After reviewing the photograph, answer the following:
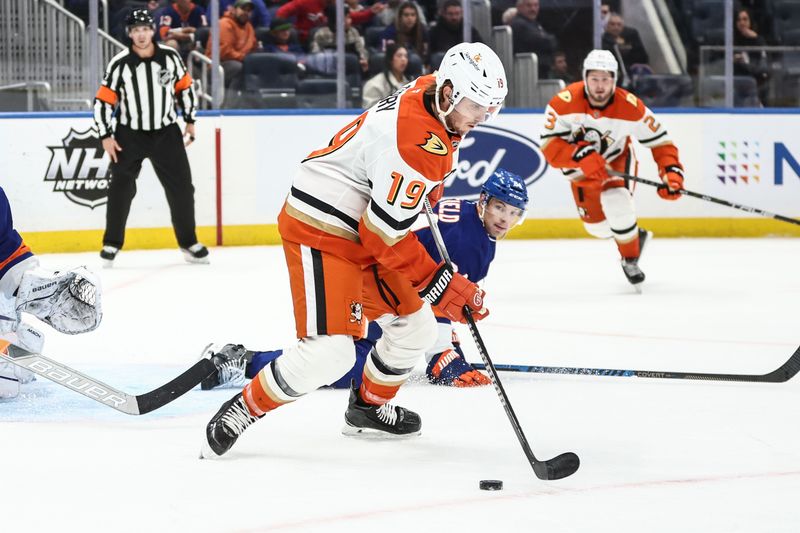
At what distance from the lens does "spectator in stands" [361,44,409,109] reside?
823 cm

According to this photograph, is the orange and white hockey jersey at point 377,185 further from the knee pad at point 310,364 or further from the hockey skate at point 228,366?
the hockey skate at point 228,366

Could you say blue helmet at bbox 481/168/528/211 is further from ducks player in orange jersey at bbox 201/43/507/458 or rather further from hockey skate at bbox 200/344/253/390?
hockey skate at bbox 200/344/253/390

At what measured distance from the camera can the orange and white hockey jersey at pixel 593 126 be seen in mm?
6016

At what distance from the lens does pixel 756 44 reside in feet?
28.2

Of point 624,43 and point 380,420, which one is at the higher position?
point 624,43

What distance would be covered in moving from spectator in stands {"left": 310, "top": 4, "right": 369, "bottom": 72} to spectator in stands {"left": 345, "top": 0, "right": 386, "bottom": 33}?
3 cm

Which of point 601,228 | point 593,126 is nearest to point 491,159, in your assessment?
point 601,228

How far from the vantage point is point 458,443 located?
317cm

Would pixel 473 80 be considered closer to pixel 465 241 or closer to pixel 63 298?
pixel 465 241

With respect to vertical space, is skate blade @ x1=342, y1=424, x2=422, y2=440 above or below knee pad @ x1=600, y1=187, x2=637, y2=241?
below

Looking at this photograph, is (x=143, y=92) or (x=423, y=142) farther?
(x=143, y=92)

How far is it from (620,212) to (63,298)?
3.18m

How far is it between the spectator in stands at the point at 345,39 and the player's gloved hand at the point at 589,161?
263 cm

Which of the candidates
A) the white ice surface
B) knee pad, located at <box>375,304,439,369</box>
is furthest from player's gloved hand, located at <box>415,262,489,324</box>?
the white ice surface
